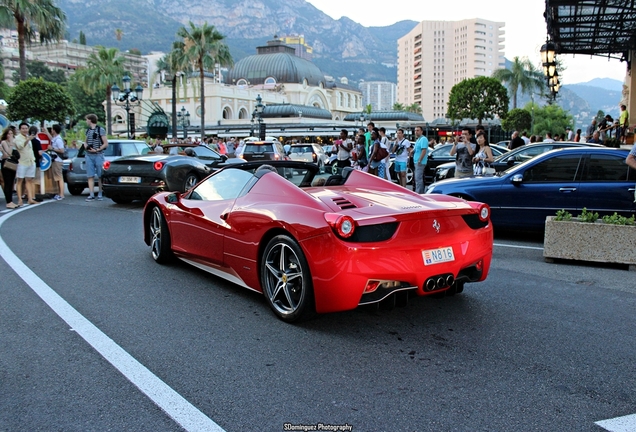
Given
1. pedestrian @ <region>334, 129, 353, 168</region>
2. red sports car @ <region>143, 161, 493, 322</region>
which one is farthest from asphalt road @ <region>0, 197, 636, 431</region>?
pedestrian @ <region>334, 129, 353, 168</region>

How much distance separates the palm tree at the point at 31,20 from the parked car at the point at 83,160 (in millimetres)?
18675

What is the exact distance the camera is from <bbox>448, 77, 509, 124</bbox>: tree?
245ft

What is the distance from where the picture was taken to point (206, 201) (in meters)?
5.81

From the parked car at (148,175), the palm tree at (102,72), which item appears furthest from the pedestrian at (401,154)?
the palm tree at (102,72)

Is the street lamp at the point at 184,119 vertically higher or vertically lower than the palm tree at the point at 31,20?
lower

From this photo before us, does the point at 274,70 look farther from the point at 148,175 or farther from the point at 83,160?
the point at 148,175

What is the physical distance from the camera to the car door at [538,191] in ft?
27.4

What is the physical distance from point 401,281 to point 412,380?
2.93 ft

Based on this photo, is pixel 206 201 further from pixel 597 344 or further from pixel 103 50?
pixel 103 50

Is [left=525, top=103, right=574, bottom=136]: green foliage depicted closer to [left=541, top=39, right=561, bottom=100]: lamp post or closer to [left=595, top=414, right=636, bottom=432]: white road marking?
[left=541, top=39, right=561, bottom=100]: lamp post

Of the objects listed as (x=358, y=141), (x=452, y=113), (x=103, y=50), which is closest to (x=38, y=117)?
(x=103, y=50)

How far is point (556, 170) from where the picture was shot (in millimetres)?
8500

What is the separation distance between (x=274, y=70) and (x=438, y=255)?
12204 cm

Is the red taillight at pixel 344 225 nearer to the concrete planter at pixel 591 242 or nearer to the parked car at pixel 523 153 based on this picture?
the concrete planter at pixel 591 242
